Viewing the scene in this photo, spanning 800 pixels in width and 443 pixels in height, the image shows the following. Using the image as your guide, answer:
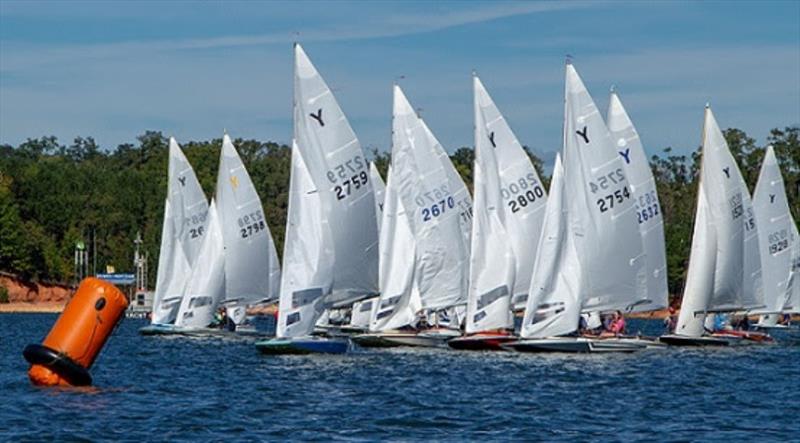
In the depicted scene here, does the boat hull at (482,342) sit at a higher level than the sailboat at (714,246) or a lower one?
lower

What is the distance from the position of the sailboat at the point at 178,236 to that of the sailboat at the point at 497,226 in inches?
675

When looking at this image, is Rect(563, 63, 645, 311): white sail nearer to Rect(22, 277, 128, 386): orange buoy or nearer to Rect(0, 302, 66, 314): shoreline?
Rect(22, 277, 128, 386): orange buoy

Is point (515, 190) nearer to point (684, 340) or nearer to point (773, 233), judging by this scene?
point (684, 340)

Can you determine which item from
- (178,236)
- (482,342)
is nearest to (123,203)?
(178,236)

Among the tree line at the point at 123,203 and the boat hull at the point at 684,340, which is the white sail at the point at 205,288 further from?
the tree line at the point at 123,203

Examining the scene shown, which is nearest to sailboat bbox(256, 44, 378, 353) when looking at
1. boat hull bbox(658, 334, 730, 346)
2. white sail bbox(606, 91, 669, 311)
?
white sail bbox(606, 91, 669, 311)

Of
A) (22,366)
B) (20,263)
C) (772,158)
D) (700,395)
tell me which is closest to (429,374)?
(700,395)


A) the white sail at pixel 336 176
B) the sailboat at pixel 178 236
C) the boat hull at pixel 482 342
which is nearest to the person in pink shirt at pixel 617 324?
the boat hull at pixel 482 342

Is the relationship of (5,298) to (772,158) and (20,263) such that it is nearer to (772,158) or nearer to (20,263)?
(20,263)

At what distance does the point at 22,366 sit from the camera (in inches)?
1845

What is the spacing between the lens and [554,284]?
50875 mm

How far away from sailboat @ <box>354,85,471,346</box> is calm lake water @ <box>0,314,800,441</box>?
159 inches

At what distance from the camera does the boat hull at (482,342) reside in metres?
52.2

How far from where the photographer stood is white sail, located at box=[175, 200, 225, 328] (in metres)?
67.3
